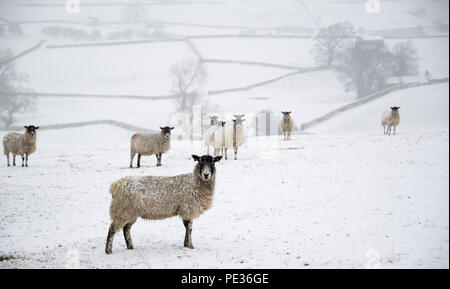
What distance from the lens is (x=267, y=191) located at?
15242 mm

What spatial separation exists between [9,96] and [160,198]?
2259 inches

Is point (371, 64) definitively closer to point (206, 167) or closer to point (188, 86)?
point (188, 86)

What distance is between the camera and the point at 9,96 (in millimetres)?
57156

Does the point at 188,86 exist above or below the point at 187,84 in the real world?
below

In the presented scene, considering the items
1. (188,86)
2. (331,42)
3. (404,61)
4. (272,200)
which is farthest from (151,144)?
(331,42)

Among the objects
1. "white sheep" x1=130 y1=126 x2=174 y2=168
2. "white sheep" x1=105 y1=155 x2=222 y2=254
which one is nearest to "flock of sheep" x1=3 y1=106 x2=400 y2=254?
"white sheep" x1=105 y1=155 x2=222 y2=254

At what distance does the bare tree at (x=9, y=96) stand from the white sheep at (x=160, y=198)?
5309cm

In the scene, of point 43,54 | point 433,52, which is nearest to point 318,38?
point 433,52

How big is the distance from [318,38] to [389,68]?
68.4ft

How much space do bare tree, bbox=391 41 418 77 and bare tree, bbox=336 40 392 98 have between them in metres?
1.12

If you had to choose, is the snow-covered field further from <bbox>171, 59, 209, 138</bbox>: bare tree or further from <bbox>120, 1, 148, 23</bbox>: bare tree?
<bbox>120, 1, 148, 23</bbox>: bare tree
